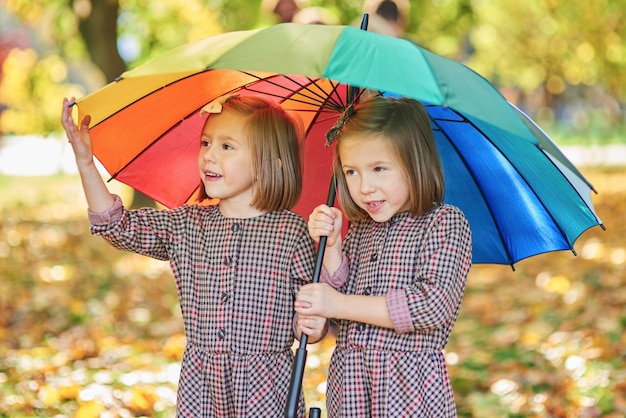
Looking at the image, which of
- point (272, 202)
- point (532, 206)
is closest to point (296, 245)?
point (272, 202)

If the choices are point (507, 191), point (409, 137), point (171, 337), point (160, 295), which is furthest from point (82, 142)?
point (160, 295)

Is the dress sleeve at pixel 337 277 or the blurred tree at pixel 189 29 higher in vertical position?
the blurred tree at pixel 189 29

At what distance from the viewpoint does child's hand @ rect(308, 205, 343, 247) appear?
3.11 metres

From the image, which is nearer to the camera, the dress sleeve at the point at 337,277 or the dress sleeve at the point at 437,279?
the dress sleeve at the point at 437,279

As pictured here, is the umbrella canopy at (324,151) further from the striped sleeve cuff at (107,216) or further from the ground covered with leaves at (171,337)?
the ground covered with leaves at (171,337)

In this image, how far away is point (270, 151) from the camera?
3211 mm

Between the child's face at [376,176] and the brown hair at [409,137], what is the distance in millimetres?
19

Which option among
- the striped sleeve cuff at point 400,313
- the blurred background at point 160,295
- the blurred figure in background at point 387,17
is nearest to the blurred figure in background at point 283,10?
the blurred background at point 160,295

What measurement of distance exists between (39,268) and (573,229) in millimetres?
6596

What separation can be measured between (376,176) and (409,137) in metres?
0.16

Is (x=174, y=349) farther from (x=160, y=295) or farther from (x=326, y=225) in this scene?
(x=326, y=225)

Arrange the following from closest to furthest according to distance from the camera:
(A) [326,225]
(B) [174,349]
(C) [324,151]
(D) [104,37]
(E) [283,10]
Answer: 1. (A) [326,225]
2. (C) [324,151]
3. (B) [174,349]
4. (E) [283,10]
5. (D) [104,37]

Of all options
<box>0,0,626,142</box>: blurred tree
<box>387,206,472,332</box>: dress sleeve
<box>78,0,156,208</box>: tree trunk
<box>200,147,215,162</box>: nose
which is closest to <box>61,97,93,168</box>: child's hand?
<box>200,147,215,162</box>: nose

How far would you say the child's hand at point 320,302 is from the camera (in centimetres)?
→ 299
